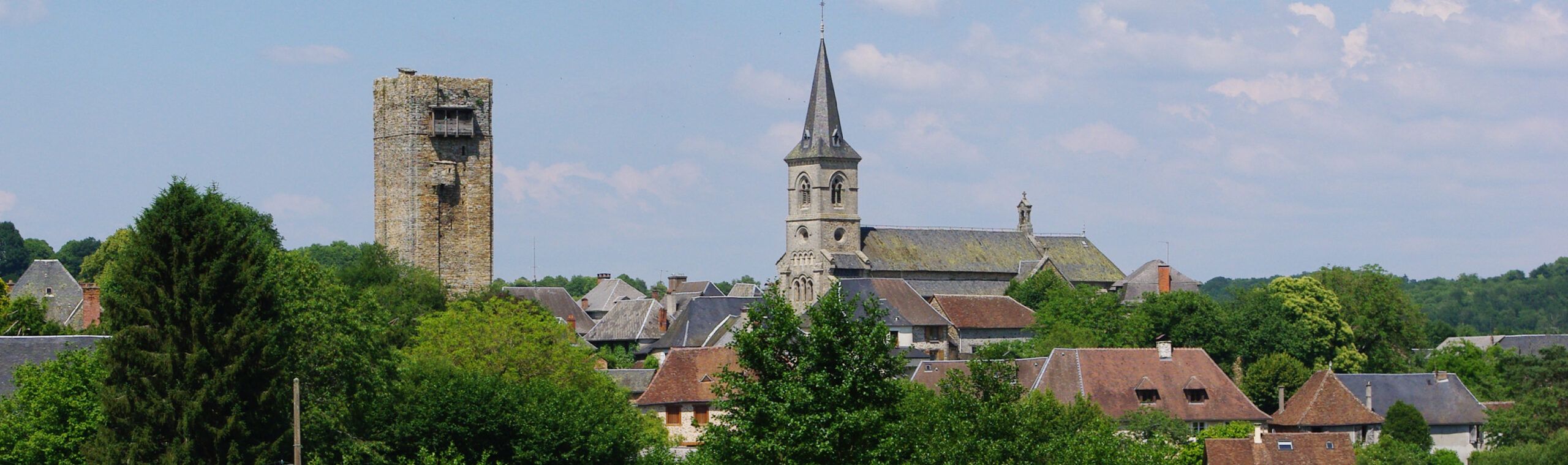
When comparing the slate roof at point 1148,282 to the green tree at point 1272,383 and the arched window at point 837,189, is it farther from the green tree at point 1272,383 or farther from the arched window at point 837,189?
the green tree at point 1272,383

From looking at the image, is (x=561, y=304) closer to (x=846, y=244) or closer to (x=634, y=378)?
(x=846, y=244)

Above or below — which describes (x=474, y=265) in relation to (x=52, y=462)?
above

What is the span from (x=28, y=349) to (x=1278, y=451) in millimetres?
26317

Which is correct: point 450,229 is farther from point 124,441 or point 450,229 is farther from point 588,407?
point 124,441

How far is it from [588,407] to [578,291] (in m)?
149

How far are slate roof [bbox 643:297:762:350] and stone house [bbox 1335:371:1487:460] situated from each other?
86.2ft

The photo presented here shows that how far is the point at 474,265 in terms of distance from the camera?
68.9m

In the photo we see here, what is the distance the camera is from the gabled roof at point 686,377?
56125mm

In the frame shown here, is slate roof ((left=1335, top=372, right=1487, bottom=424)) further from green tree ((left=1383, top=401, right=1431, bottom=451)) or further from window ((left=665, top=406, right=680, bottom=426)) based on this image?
window ((left=665, top=406, right=680, bottom=426))

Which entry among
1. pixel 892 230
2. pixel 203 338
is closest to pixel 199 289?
pixel 203 338

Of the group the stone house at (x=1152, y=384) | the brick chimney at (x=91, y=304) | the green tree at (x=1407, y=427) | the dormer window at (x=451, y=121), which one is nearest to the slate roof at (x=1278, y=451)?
the stone house at (x=1152, y=384)

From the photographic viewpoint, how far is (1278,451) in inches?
1828

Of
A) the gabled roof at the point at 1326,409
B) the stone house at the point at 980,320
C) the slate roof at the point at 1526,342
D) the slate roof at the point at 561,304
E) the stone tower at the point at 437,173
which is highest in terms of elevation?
the stone tower at the point at 437,173

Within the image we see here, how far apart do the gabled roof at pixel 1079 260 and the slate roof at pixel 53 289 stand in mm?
46988
